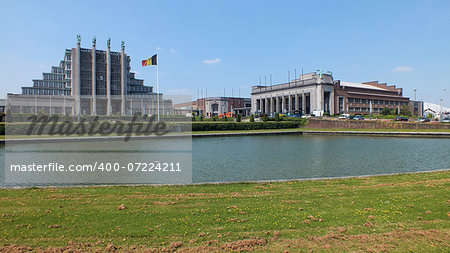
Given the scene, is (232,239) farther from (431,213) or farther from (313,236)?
(431,213)

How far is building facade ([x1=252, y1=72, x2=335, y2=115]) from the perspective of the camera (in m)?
95.4

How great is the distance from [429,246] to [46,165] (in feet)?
54.3

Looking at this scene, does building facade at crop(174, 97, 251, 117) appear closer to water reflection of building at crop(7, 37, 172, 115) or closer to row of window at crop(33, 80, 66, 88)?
water reflection of building at crop(7, 37, 172, 115)

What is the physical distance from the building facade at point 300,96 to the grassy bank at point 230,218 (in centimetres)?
7657

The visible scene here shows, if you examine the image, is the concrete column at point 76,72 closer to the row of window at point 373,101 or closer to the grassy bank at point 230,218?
the grassy bank at point 230,218

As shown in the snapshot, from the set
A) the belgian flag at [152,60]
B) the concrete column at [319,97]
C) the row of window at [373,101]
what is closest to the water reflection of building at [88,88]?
the belgian flag at [152,60]

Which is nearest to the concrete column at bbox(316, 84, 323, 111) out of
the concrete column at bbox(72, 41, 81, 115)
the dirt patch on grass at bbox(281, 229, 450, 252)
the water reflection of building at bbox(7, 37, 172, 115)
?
the water reflection of building at bbox(7, 37, 172, 115)

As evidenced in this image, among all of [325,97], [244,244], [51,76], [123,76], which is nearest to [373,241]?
[244,244]

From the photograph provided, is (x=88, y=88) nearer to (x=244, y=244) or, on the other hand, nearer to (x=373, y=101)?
(x=244, y=244)

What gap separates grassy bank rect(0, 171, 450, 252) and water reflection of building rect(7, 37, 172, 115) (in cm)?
7511

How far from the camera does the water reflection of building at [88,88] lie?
265ft

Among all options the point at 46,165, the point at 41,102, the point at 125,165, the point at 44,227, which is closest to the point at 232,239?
the point at 44,227

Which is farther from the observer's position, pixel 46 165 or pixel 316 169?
pixel 46 165

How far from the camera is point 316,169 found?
14.1 metres
